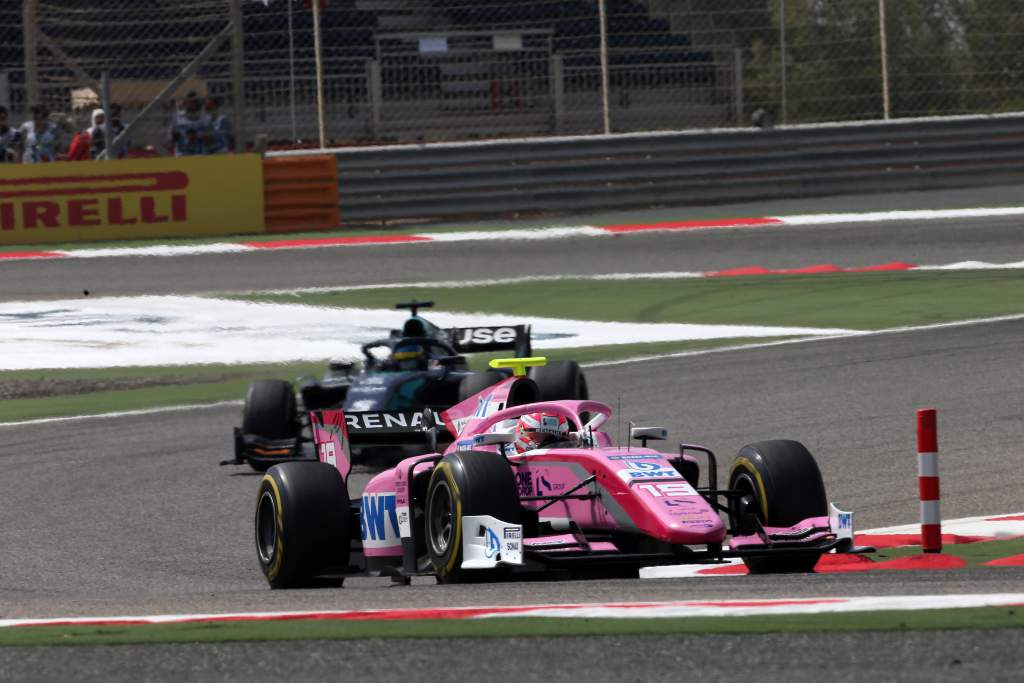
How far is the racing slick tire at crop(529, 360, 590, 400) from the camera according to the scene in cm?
1242

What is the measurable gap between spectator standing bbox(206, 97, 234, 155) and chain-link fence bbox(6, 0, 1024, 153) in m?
0.17

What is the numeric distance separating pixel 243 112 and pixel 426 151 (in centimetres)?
247

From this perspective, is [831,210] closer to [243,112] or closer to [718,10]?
[718,10]

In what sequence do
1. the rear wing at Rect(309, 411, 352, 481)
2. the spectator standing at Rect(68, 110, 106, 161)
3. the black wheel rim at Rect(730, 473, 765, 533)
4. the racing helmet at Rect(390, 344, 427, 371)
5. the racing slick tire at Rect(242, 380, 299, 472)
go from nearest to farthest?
the black wheel rim at Rect(730, 473, 765, 533)
the rear wing at Rect(309, 411, 352, 481)
the racing slick tire at Rect(242, 380, 299, 472)
the racing helmet at Rect(390, 344, 427, 371)
the spectator standing at Rect(68, 110, 106, 161)

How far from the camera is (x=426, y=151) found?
77.9ft

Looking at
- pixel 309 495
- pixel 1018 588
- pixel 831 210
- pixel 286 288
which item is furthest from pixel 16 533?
pixel 831 210

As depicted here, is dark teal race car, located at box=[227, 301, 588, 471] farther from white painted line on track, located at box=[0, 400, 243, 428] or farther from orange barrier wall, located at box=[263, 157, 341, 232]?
orange barrier wall, located at box=[263, 157, 341, 232]

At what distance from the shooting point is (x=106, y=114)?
23.0 metres

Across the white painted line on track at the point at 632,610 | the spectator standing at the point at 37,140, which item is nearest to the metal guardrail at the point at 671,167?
the spectator standing at the point at 37,140

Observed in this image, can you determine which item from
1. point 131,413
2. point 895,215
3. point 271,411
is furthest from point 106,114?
point 271,411

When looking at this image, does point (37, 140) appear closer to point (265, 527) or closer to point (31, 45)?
point (31, 45)

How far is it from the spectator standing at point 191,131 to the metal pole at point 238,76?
0.41m

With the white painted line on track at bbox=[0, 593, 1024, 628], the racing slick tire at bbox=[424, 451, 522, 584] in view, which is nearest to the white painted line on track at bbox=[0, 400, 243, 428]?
the racing slick tire at bbox=[424, 451, 522, 584]

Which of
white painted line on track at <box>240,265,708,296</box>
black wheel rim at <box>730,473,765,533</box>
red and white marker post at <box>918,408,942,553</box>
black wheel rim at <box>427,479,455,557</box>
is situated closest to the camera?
black wheel rim at <box>427,479,455,557</box>
